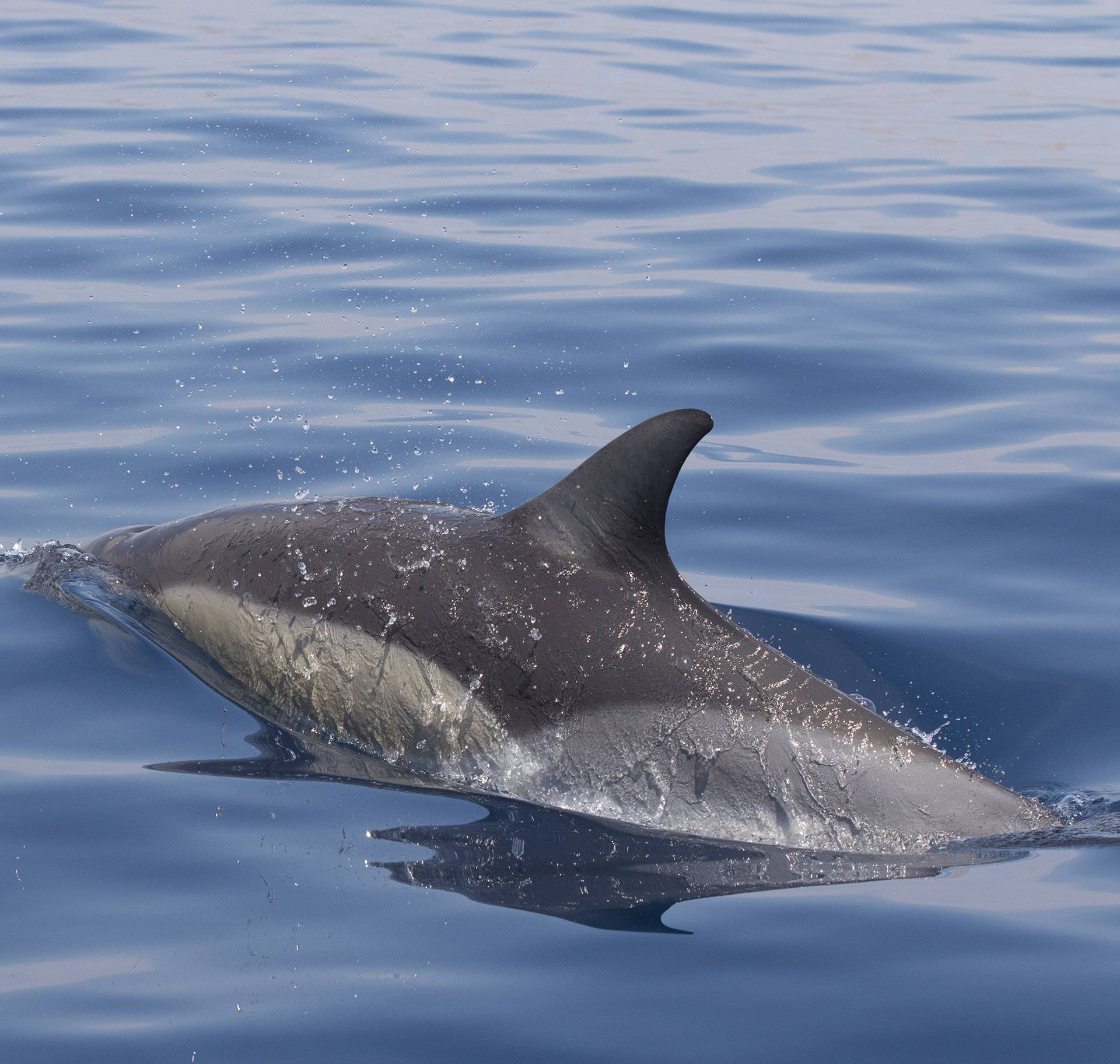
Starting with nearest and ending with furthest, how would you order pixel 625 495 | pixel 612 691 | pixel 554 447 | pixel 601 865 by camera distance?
pixel 601 865
pixel 625 495
pixel 612 691
pixel 554 447

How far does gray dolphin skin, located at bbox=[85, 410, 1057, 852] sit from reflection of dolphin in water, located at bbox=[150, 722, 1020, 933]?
3.6 inches

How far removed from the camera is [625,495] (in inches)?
228

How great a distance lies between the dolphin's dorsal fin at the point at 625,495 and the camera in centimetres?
561

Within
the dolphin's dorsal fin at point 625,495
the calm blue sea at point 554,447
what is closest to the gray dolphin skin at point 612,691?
the dolphin's dorsal fin at point 625,495

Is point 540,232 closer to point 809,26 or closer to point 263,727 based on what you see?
point 263,727

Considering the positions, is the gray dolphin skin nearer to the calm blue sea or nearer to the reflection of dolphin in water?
the reflection of dolphin in water

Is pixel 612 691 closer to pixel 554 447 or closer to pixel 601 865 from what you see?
pixel 601 865

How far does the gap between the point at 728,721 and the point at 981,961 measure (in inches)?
51.6

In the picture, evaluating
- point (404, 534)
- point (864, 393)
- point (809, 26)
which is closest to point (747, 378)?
point (864, 393)

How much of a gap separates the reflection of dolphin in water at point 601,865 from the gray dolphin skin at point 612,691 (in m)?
0.09

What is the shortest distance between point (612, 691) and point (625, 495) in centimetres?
73

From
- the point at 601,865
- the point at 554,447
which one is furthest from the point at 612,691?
the point at 554,447

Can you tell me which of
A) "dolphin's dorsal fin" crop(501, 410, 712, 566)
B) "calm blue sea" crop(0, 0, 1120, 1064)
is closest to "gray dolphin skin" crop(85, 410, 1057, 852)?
"dolphin's dorsal fin" crop(501, 410, 712, 566)

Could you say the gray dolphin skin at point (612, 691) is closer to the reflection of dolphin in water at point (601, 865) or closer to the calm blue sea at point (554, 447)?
the reflection of dolphin in water at point (601, 865)
